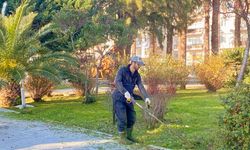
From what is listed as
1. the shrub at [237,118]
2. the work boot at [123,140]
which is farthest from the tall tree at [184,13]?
the shrub at [237,118]

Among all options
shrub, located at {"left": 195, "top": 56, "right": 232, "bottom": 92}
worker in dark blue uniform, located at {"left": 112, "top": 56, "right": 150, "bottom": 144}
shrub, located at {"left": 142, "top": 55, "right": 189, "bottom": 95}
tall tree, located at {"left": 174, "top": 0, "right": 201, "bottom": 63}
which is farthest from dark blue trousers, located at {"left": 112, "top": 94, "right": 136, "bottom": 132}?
tall tree, located at {"left": 174, "top": 0, "right": 201, "bottom": 63}

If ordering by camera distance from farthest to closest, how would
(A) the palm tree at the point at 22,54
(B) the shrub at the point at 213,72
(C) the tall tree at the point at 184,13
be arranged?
(C) the tall tree at the point at 184,13, (B) the shrub at the point at 213,72, (A) the palm tree at the point at 22,54

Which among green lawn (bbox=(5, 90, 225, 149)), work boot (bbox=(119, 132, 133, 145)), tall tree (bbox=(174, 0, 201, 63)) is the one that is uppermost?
tall tree (bbox=(174, 0, 201, 63))

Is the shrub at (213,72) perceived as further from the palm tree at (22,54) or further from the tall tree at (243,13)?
the palm tree at (22,54)

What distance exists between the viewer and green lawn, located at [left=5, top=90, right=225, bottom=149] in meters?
8.84

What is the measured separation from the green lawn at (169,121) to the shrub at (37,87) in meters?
1.23

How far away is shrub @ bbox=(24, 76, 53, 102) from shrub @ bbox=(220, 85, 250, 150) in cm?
1538

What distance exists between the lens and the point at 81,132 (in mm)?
10703

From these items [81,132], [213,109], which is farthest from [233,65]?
[81,132]

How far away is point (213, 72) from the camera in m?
23.4

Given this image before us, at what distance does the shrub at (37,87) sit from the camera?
69.1 feet

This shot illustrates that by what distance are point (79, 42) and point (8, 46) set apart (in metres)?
3.60

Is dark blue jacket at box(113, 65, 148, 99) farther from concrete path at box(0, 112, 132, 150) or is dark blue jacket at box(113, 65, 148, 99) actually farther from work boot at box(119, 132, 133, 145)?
concrete path at box(0, 112, 132, 150)

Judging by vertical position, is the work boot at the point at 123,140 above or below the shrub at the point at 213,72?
below
